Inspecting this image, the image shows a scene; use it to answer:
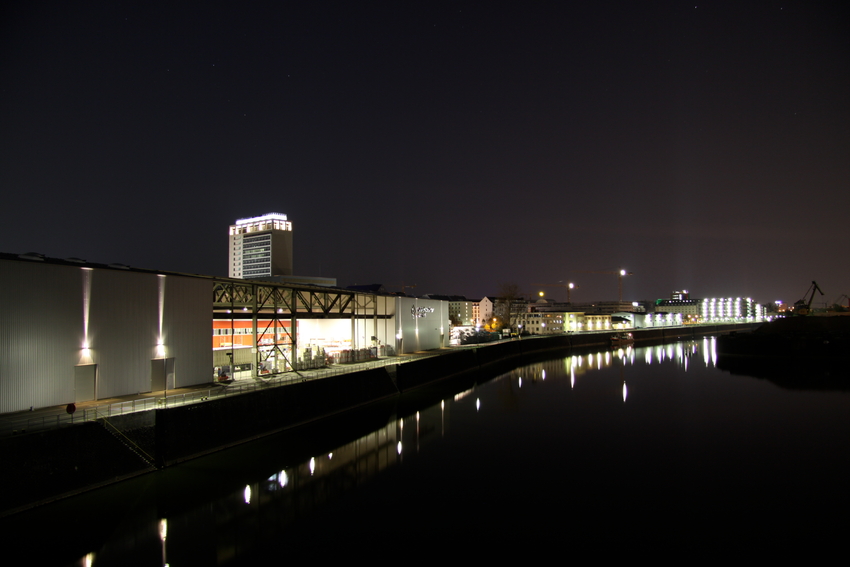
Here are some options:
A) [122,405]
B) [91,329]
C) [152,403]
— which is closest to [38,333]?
[91,329]

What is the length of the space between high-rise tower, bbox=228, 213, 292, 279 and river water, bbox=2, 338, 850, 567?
120092 millimetres

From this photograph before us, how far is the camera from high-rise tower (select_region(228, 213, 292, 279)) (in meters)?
139

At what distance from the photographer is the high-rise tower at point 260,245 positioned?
139 meters

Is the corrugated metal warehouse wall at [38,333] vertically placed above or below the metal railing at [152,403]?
above

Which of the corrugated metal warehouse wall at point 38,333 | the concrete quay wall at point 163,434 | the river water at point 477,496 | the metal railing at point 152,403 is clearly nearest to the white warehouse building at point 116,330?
the corrugated metal warehouse wall at point 38,333

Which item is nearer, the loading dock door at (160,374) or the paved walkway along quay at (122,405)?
the paved walkway along quay at (122,405)

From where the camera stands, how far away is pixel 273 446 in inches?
729

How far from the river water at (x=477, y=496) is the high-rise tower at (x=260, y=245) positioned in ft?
394

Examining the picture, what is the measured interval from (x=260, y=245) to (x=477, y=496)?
137 meters

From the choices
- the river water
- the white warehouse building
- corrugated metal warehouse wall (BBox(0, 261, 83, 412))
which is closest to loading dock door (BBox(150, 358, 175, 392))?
the white warehouse building

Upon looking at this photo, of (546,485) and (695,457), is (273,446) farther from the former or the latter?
(695,457)

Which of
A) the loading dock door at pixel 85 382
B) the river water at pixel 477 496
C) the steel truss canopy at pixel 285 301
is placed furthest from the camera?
the steel truss canopy at pixel 285 301

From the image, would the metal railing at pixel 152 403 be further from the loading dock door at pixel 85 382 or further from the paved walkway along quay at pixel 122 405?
the loading dock door at pixel 85 382

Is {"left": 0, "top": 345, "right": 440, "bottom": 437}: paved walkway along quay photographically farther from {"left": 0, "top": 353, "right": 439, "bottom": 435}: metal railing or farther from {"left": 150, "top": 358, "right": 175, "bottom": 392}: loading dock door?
{"left": 150, "top": 358, "right": 175, "bottom": 392}: loading dock door
